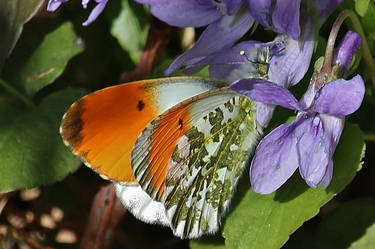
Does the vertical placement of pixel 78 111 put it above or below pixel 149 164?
above

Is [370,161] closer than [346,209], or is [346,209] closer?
[346,209]

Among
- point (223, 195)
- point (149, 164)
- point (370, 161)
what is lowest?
point (370, 161)

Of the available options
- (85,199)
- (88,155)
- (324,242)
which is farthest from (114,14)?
(324,242)

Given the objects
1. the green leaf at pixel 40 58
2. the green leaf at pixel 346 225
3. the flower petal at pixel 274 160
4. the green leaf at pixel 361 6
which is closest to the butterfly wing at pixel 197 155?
the flower petal at pixel 274 160

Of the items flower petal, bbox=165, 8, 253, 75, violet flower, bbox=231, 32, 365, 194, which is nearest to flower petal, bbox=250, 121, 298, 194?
violet flower, bbox=231, 32, 365, 194

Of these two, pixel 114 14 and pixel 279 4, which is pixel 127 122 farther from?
pixel 114 14

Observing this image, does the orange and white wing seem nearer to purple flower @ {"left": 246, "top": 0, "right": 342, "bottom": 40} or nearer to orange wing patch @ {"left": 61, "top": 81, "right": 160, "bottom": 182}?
orange wing patch @ {"left": 61, "top": 81, "right": 160, "bottom": 182}

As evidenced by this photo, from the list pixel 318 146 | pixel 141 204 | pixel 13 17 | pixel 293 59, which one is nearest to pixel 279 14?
pixel 293 59
